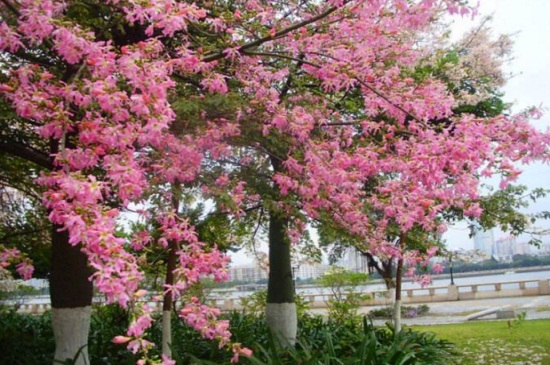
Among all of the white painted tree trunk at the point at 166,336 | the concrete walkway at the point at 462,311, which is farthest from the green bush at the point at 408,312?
the white painted tree trunk at the point at 166,336

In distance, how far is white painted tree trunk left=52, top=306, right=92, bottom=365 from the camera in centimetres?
584

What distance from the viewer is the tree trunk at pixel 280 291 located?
8547mm

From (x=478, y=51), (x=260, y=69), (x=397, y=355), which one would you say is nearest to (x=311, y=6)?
(x=260, y=69)

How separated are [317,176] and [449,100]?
187 centimetres

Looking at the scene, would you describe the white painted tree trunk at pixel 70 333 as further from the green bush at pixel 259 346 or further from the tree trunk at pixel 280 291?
the tree trunk at pixel 280 291

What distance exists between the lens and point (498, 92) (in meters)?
13.1

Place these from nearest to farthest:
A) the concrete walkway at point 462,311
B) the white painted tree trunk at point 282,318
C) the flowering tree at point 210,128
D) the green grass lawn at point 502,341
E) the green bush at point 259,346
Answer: the flowering tree at point 210,128 < the green bush at point 259,346 < the white painted tree trunk at point 282,318 < the green grass lawn at point 502,341 < the concrete walkway at point 462,311

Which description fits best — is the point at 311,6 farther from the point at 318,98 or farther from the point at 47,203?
the point at 47,203

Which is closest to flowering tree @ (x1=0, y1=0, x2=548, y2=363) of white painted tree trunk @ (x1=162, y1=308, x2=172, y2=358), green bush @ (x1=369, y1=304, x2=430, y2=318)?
white painted tree trunk @ (x1=162, y1=308, x2=172, y2=358)

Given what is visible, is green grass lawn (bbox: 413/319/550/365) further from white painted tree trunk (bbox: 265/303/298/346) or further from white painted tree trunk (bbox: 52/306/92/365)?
white painted tree trunk (bbox: 52/306/92/365)

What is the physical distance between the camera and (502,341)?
1129 cm

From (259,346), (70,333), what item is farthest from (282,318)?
(70,333)

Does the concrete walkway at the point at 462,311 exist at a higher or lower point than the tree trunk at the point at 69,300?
lower

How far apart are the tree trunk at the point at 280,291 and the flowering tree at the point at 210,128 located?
40 mm
